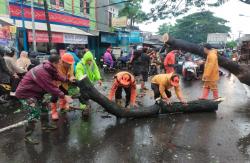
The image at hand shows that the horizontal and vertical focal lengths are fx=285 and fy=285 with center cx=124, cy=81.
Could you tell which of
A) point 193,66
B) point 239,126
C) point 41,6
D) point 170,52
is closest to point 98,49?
point 41,6

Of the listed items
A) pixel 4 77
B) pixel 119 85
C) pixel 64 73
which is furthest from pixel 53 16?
pixel 119 85

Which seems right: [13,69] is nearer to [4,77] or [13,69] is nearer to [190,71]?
[4,77]

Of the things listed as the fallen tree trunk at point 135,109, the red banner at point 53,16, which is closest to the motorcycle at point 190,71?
the fallen tree trunk at point 135,109

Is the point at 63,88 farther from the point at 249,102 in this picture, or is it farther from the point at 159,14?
the point at 159,14

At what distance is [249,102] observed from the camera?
9.52 metres

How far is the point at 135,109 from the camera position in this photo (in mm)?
6969

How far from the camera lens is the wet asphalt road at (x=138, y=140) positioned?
15.5 ft

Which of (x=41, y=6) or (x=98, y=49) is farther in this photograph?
(x=98, y=49)

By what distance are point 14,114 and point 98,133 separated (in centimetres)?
296

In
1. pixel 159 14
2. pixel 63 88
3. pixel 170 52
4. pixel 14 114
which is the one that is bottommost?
pixel 14 114

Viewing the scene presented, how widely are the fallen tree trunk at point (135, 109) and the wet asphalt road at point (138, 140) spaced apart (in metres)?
0.17

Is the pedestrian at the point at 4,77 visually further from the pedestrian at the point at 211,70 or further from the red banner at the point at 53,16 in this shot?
the red banner at the point at 53,16

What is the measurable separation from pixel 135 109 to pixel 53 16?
16.3 meters

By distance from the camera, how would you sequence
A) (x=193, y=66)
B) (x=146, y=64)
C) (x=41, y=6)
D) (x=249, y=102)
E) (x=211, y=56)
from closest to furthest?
1. (x=211, y=56)
2. (x=249, y=102)
3. (x=146, y=64)
4. (x=193, y=66)
5. (x=41, y=6)
